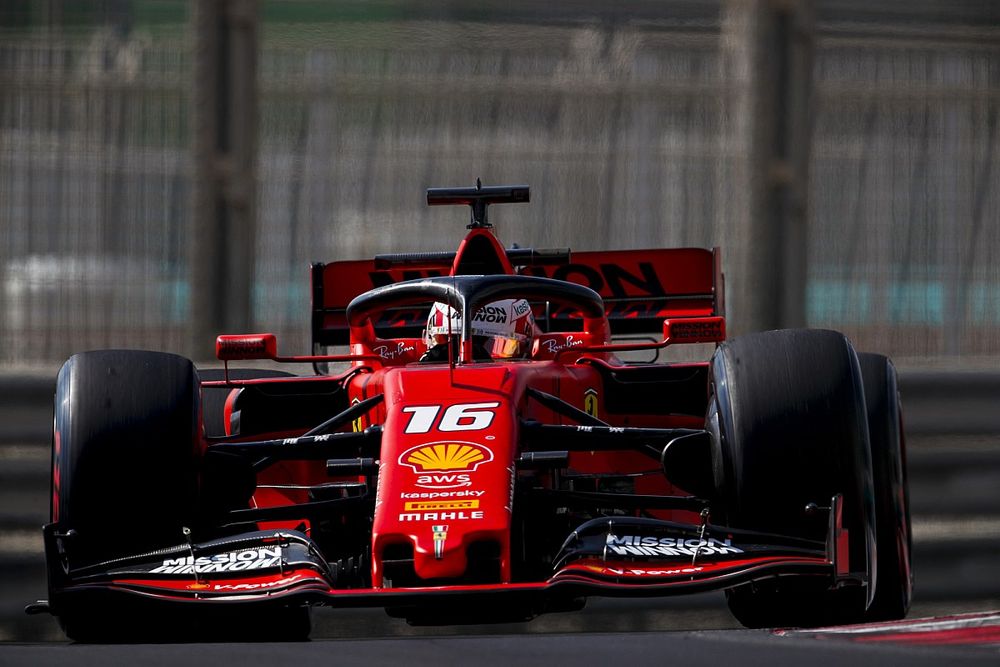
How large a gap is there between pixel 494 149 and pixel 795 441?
255 cm

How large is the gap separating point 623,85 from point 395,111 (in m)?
0.88

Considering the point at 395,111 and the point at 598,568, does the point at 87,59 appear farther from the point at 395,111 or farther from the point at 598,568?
the point at 598,568

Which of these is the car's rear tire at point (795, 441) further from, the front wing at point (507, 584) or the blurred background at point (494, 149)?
the blurred background at point (494, 149)

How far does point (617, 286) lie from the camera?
6.34 meters

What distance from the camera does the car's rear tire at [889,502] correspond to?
4434mm

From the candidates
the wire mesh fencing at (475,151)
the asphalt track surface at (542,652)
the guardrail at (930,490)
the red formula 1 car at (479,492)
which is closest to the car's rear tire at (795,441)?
the red formula 1 car at (479,492)

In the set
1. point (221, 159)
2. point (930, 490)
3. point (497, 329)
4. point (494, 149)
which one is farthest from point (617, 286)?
point (221, 159)

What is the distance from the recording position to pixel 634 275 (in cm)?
632

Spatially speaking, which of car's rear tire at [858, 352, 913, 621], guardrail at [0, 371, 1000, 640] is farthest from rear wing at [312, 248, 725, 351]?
car's rear tire at [858, 352, 913, 621]

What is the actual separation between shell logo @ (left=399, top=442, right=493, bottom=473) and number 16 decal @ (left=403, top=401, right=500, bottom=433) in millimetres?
83

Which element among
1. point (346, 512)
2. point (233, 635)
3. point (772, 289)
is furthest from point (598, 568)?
point (772, 289)

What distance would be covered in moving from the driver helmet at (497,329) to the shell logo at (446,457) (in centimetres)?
111

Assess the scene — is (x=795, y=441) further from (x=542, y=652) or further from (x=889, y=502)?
(x=542, y=652)

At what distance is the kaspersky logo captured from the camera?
4082 millimetres
